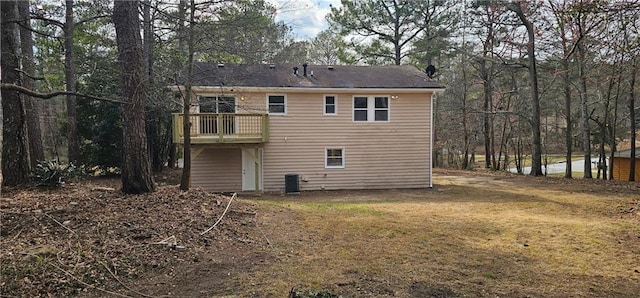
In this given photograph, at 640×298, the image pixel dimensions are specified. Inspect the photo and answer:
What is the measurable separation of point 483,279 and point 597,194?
1066 centimetres

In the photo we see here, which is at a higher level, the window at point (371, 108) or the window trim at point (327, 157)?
the window at point (371, 108)

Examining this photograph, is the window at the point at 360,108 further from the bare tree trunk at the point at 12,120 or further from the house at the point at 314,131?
the bare tree trunk at the point at 12,120

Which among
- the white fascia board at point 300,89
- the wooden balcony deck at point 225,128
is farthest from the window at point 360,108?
the wooden balcony deck at point 225,128

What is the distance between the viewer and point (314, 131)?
15.5 meters

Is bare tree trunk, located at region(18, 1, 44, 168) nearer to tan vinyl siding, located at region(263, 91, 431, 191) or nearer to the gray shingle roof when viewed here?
the gray shingle roof

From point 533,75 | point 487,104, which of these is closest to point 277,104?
point 533,75

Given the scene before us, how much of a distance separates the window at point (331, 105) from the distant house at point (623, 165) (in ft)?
56.6

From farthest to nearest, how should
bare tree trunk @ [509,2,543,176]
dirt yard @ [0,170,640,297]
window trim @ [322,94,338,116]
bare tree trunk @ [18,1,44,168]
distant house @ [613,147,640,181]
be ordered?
distant house @ [613,147,640,181] < bare tree trunk @ [509,2,543,176] < window trim @ [322,94,338,116] < bare tree trunk @ [18,1,44,168] < dirt yard @ [0,170,640,297]

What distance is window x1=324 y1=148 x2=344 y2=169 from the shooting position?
15.8 meters

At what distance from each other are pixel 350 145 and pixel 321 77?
3093 mm

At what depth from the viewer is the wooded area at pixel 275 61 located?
24.0 ft

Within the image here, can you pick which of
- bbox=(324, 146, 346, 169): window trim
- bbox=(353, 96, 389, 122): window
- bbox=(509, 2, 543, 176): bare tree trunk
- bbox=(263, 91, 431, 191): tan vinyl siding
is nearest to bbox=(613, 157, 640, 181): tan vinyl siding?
bbox=(509, 2, 543, 176): bare tree trunk

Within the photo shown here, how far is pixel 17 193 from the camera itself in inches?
274

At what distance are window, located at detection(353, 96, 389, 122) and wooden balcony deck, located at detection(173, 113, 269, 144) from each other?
12.3 feet
